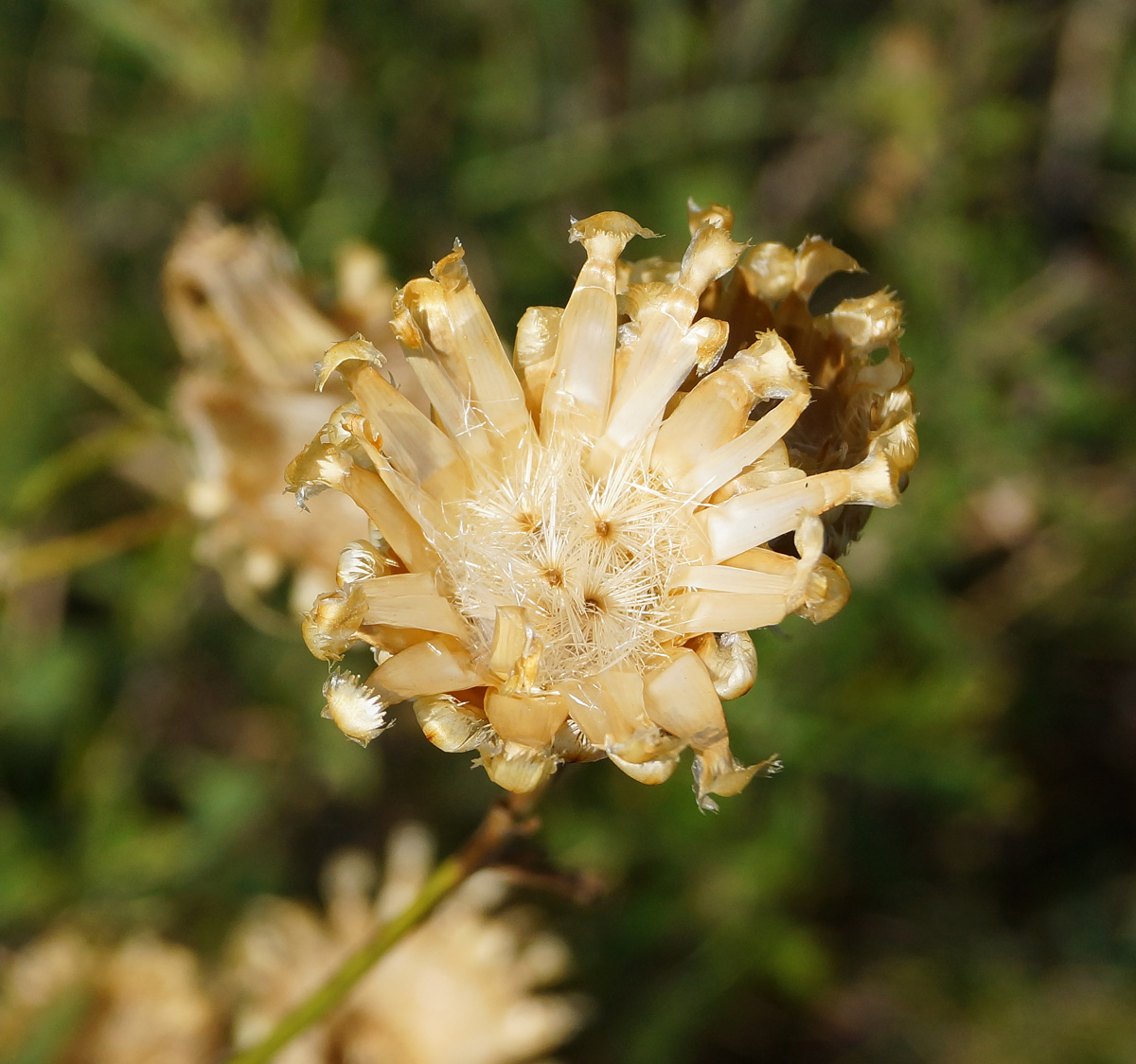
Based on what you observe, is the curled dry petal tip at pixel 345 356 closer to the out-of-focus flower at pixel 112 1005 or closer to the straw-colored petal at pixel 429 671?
the straw-colored petal at pixel 429 671

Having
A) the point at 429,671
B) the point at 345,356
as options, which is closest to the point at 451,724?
the point at 429,671

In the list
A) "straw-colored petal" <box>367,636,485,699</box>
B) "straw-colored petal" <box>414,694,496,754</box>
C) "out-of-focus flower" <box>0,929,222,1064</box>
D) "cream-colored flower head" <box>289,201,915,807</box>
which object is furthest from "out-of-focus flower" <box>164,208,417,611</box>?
"out-of-focus flower" <box>0,929,222,1064</box>

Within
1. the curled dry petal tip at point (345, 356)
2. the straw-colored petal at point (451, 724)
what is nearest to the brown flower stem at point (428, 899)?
the straw-colored petal at point (451, 724)

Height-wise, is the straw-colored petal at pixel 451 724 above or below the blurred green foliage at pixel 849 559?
below

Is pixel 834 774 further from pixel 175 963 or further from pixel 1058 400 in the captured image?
pixel 175 963

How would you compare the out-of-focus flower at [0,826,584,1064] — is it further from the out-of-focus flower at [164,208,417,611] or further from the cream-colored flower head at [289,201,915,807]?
the cream-colored flower head at [289,201,915,807]

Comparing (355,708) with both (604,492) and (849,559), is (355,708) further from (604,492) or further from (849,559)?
(849,559)

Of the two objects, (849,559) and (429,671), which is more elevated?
(849,559)
